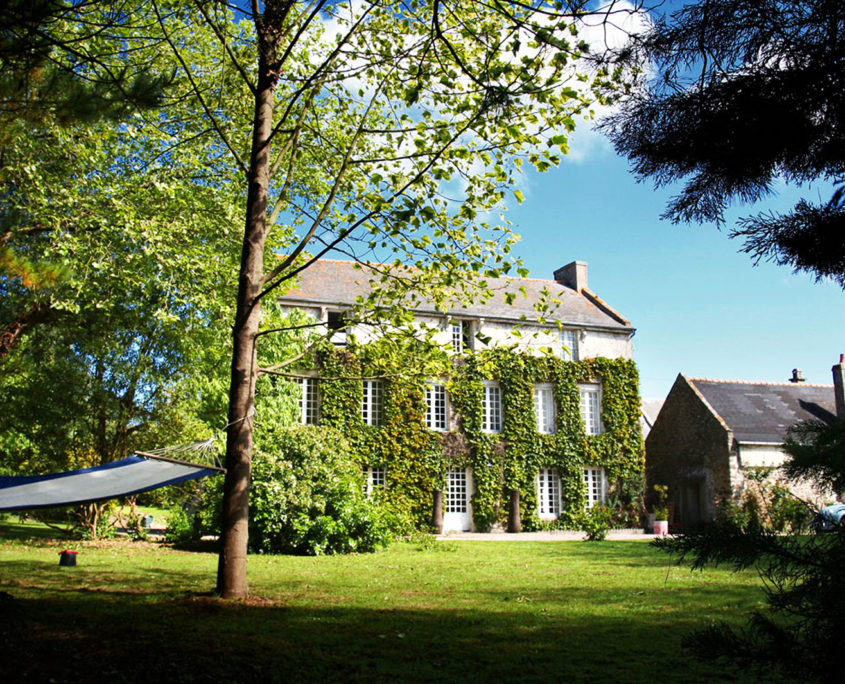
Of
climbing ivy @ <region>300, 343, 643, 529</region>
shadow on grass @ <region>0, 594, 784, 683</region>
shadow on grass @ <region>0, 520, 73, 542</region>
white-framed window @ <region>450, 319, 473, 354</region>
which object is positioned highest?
white-framed window @ <region>450, 319, 473, 354</region>

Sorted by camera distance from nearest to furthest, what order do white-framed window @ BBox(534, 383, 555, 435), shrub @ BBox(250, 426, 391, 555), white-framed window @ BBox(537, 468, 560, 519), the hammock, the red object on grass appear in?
the hammock, the red object on grass, shrub @ BBox(250, 426, 391, 555), white-framed window @ BBox(537, 468, 560, 519), white-framed window @ BBox(534, 383, 555, 435)

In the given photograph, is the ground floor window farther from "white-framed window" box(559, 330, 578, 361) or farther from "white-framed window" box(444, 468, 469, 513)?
"white-framed window" box(559, 330, 578, 361)

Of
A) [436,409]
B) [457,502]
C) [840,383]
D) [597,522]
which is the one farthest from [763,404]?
[436,409]

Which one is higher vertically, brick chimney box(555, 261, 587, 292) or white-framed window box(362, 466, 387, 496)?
brick chimney box(555, 261, 587, 292)

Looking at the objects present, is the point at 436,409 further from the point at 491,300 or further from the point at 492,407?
the point at 491,300

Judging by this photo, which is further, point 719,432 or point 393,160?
point 719,432

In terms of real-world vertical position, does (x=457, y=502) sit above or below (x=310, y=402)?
below

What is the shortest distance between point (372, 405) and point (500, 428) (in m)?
4.75

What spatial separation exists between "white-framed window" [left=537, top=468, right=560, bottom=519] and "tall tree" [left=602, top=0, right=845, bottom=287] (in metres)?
22.2

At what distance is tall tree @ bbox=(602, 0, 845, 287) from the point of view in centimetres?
270

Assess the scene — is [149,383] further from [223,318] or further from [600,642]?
[600,642]

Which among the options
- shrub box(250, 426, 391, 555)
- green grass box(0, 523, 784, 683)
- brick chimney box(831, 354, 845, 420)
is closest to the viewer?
green grass box(0, 523, 784, 683)

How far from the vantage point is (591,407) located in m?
25.6

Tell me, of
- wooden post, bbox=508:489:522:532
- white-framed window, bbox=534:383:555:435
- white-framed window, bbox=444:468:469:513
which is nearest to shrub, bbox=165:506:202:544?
white-framed window, bbox=444:468:469:513
